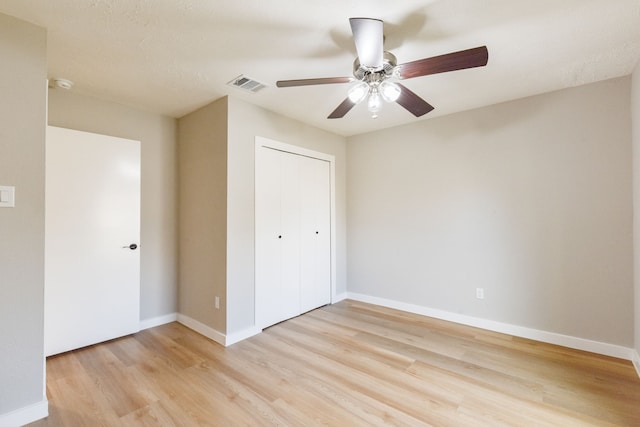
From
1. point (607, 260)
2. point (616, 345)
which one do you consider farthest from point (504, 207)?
point (616, 345)

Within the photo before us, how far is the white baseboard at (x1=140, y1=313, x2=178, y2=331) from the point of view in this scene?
3182mm

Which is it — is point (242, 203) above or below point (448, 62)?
below

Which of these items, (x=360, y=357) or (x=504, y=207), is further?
(x=504, y=207)

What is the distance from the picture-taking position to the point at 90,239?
2.73 metres

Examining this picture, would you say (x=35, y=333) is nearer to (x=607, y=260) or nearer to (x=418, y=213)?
(x=418, y=213)

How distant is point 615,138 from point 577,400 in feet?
7.00

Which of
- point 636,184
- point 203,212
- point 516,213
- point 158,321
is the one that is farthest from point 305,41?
point 158,321

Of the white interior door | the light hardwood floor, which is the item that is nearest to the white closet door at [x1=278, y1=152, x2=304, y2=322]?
the light hardwood floor

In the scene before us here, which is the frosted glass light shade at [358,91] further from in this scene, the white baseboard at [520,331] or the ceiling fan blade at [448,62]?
the white baseboard at [520,331]

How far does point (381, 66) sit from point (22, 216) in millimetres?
2313

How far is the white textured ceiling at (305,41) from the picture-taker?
165cm

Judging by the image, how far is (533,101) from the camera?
2.86 m

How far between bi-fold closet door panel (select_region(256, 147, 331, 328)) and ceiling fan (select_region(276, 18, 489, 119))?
1.35m

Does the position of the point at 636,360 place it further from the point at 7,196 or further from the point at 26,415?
the point at 7,196
